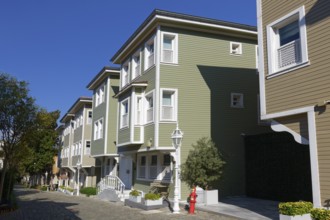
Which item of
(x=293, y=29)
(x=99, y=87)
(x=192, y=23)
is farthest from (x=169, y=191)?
(x=99, y=87)

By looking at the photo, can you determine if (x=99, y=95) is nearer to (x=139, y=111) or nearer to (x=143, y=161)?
(x=143, y=161)

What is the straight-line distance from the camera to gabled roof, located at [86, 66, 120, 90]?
29.0 m

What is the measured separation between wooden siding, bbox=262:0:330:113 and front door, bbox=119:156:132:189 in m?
14.4

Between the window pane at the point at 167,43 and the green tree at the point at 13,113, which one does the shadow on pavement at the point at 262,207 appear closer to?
the window pane at the point at 167,43

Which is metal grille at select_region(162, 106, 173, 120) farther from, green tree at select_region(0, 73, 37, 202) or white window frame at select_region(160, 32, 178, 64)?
green tree at select_region(0, 73, 37, 202)

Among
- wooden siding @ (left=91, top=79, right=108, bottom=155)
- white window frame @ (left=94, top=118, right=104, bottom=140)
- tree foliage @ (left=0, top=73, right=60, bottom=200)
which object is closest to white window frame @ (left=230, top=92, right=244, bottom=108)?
tree foliage @ (left=0, top=73, right=60, bottom=200)

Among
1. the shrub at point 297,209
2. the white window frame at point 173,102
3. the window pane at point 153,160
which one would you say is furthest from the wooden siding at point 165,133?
the shrub at point 297,209

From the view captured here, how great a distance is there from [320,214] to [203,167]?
7.28 m

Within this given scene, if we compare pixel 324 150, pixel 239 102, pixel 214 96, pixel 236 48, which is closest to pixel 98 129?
pixel 214 96

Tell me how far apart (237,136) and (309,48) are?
398 inches

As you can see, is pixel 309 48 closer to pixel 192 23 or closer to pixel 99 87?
pixel 192 23

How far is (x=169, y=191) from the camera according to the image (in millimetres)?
18875

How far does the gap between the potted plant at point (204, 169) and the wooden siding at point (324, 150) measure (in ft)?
21.2

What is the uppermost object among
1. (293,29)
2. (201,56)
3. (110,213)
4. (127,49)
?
(127,49)
